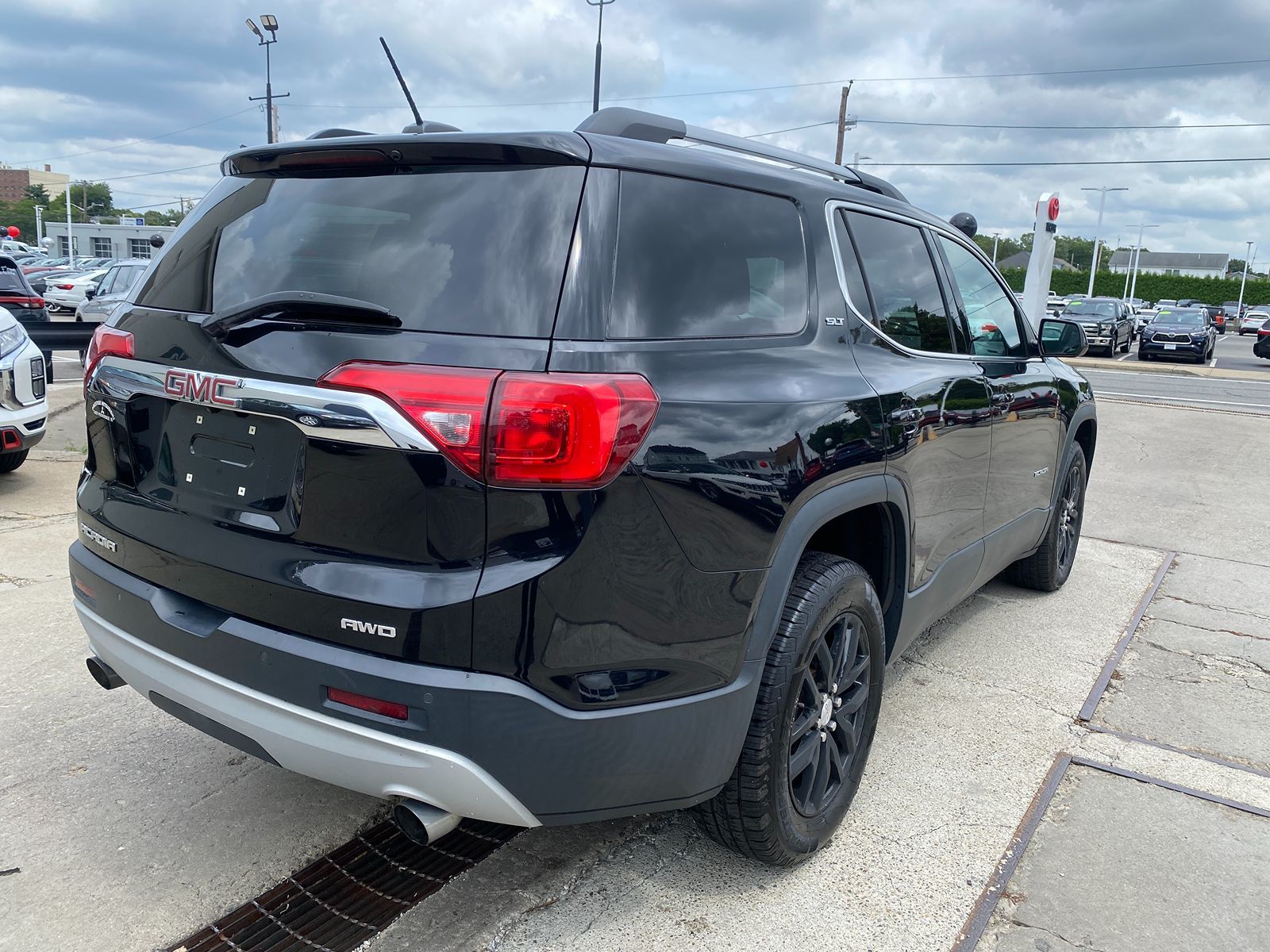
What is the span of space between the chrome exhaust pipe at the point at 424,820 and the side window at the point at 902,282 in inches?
72.8

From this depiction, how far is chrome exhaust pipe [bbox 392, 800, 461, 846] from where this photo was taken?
2104mm

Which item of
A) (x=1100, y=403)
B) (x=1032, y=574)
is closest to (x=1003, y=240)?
(x=1100, y=403)

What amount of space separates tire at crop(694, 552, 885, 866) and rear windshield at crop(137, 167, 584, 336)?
3.28 feet

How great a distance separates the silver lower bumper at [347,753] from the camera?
1.96 m

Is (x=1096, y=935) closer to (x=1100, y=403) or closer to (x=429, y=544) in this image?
(x=429, y=544)

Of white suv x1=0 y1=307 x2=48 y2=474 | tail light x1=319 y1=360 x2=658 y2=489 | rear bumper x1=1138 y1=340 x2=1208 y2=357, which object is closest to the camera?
tail light x1=319 y1=360 x2=658 y2=489

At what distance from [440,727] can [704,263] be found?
3.94 feet

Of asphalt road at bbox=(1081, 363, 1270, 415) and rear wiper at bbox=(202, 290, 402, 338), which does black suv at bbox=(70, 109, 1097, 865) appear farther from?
asphalt road at bbox=(1081, 363, 1270, 415)

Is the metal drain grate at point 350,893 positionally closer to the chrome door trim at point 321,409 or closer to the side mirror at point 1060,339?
the chrome door trim at point 321,409

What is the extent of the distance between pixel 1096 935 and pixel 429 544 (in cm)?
191

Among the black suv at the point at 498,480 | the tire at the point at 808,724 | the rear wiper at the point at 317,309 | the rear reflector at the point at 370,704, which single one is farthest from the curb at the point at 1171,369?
the rear reflector at the point at 370,704

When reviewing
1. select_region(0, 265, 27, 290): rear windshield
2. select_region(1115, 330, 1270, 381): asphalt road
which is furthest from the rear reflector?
select_region(1115, 330, 1270, 381): asphalt road

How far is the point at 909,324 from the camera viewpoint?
321 centimetres

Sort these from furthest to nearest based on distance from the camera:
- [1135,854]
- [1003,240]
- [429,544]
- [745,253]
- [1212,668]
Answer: [1003,240] < [1212,668] < [1135,854] < [745,253] < [429,544]
